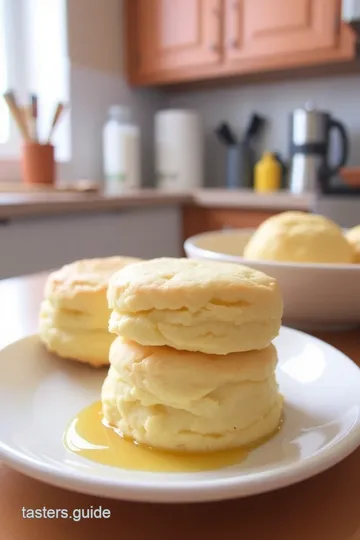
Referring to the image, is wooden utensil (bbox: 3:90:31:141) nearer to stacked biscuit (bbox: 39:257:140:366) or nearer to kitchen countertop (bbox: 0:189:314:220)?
kitchen countertop (bbox: 0:189:314:220)

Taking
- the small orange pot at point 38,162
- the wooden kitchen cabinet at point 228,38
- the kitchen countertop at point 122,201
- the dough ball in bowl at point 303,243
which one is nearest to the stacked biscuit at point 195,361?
the dough ball in bowl at point 303,243

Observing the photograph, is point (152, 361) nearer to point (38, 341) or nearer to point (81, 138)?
point (38, 341)

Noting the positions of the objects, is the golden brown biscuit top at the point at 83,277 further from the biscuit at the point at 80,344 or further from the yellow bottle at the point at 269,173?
the yellow bottle at the point at 269,173

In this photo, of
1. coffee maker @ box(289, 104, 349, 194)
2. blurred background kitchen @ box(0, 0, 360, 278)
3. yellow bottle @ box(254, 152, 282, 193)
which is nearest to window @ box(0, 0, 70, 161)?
blurred background kitchen @ box(0, 0, 360, 278)

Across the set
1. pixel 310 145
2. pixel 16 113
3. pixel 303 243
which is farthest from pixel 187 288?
pixel 310 145

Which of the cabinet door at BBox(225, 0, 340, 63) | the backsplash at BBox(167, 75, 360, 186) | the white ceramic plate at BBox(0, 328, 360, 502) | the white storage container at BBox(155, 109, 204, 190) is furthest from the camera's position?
the white storage container at BBox(155, 109, 204, 190)

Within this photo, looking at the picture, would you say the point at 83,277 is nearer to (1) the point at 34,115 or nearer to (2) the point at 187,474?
(2) the point at 187,474
